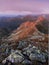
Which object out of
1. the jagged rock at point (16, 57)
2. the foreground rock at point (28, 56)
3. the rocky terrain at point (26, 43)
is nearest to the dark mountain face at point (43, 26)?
the rocky terrain at point (26, 43)

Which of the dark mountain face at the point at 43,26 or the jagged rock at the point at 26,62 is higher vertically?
the dark mountain face at the point at 43,26

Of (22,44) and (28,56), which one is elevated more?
(22,44)

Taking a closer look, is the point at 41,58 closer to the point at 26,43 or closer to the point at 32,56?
the point at 32,56

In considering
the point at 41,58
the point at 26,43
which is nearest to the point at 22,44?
the point at 26,43

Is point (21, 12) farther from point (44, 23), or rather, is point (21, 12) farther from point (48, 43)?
point (48, 43)

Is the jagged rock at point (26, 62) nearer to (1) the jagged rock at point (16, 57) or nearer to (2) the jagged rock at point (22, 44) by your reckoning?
(1) the jagged rock at point (16, 57)

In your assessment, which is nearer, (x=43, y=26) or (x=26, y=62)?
(x=26, y=62)

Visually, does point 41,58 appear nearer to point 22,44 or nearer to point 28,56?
point 28,56

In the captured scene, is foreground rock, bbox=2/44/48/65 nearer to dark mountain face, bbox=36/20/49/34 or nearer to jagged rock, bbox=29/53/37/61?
jagged rock, bbox=29/53/37/61

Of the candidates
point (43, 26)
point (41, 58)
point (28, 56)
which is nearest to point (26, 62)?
point (28, 56)

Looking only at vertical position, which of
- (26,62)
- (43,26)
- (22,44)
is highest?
(43,26)

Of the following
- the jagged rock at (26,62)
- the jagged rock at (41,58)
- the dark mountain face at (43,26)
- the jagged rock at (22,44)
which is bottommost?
the jagged rock at (26,62)
